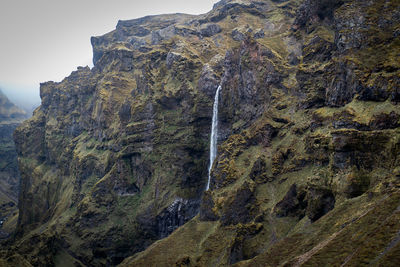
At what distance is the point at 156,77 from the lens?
170 m

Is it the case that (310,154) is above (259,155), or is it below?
above

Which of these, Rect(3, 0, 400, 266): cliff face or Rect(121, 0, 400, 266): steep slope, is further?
Rect(3, 0, 400, 266): cliff face

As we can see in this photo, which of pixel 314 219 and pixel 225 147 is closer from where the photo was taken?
pixel 314 219

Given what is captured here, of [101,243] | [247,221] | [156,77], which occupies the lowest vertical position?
[101,243]

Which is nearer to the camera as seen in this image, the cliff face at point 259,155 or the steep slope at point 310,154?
the steep slope at point 310,154

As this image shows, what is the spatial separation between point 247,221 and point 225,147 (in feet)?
99.5

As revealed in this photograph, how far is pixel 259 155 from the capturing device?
10119 centimetres

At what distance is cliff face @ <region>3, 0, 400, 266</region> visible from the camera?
60.2 m

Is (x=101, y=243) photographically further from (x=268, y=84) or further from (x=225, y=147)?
(x=268, y=84)

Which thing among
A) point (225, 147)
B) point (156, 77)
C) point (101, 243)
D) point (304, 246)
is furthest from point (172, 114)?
point (304, 246)

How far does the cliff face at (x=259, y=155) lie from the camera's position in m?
60.2

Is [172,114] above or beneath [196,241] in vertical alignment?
above

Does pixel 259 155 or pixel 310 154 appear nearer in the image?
pixel 310 154

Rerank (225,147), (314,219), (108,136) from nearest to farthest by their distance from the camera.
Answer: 1. (314,219)
2. (225,147)
3. (108,136)
